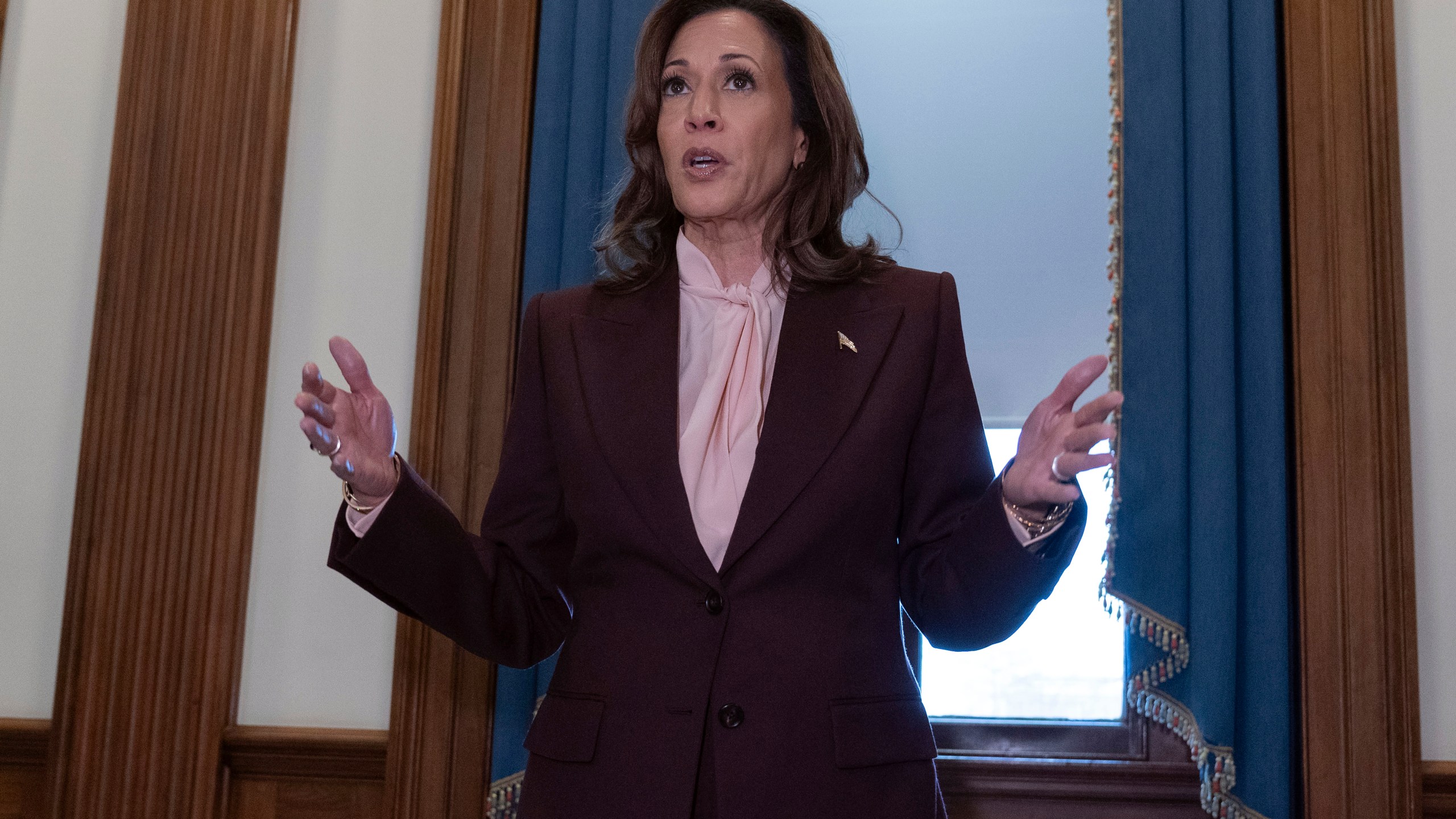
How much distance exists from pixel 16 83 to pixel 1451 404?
121 inches

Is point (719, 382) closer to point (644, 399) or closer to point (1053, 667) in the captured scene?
point (644, 399)

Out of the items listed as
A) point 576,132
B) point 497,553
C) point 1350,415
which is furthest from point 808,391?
point 1350,415

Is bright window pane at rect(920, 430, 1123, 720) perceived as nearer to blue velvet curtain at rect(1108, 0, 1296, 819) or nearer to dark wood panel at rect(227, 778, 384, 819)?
blue velvet curtain at rect(1108, 0, 1296, 819)

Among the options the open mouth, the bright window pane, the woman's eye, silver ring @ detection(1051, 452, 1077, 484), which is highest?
the woman's eye

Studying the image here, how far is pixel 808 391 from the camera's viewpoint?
1.46m

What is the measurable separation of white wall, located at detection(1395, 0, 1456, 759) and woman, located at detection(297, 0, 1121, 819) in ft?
4.09

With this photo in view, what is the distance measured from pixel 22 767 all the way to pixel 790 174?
205cm

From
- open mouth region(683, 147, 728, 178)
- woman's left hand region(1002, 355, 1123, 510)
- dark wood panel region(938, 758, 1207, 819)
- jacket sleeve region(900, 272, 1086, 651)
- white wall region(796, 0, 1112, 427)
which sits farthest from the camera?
white wall region(796, 0, 1112, 427)

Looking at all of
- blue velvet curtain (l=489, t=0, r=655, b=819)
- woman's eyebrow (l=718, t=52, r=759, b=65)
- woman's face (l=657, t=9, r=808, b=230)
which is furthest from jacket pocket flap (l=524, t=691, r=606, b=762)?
blue velvet curtain (l=489, t=0, r=655, b=819)

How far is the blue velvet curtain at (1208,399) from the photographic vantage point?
7.14 feet

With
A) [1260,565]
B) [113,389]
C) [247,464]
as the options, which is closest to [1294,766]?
[1260,565]

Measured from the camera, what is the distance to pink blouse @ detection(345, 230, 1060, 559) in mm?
1435

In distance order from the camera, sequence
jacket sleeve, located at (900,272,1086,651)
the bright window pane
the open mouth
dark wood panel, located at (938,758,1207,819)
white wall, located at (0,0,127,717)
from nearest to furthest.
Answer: jacket sleeve, located at (900,272,1086,651) < the open mouth < dark wood panel, located at (938,758,1207,819) < white wall, located at (0,0,127,717) < the bright window pane

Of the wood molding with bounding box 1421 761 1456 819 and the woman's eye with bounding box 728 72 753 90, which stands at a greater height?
the woman's eye with bounding box 728 72 753 90
